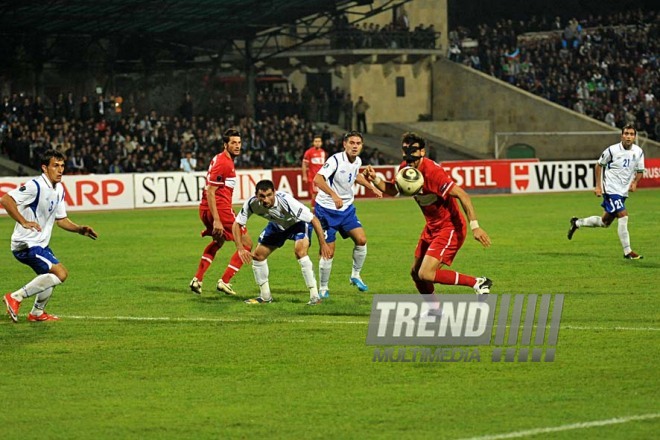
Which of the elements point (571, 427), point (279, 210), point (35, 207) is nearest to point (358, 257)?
point (279, 210)

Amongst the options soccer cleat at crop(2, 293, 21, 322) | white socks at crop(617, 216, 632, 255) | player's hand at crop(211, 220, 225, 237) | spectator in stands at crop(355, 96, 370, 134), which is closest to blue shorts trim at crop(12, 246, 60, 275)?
soccer cleat at crop(2, 293, 21, 322)

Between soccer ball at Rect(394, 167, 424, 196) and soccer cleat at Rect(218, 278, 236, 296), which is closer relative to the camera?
soccer ball at Rect(394, 167, 424, 196)

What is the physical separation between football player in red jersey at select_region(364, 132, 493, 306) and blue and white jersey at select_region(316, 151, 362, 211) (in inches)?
143

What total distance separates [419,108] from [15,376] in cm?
5206

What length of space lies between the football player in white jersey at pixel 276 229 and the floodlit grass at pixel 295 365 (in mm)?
349

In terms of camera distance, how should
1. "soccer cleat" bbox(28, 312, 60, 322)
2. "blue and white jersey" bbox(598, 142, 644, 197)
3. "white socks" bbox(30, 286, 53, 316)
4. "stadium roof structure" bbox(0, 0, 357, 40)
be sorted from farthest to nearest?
"stadium roof structure" bbox(0, 0, 357, 40)
"blue and white jersey" bbox(598, 142, 644, 197)
"soccer cleat" bbox(28, 312, 60, 322)
"white socks" bbox(30, 286, 53, 316)

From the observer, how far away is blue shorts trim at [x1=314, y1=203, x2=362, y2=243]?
16.0 metres

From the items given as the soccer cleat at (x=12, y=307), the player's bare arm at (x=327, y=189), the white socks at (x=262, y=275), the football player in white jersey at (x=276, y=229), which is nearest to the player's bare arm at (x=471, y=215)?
the football player in white jersey at (x=276, y=229)

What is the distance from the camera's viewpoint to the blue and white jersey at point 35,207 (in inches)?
499

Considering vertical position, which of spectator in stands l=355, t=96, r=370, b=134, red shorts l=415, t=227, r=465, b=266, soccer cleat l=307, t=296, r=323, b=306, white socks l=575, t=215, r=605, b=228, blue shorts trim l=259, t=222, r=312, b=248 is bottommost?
spectator in stands l=355, t=96, r=370, b=134

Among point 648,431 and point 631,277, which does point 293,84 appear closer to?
point 631,277

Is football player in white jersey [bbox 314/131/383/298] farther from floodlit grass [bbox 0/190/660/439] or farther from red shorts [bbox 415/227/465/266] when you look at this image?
red shorts [bbox 415/227/465/266]

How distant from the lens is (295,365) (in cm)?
1007

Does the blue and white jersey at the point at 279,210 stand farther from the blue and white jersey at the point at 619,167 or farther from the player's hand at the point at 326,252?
the blue and white jersey at the point at 619,167
